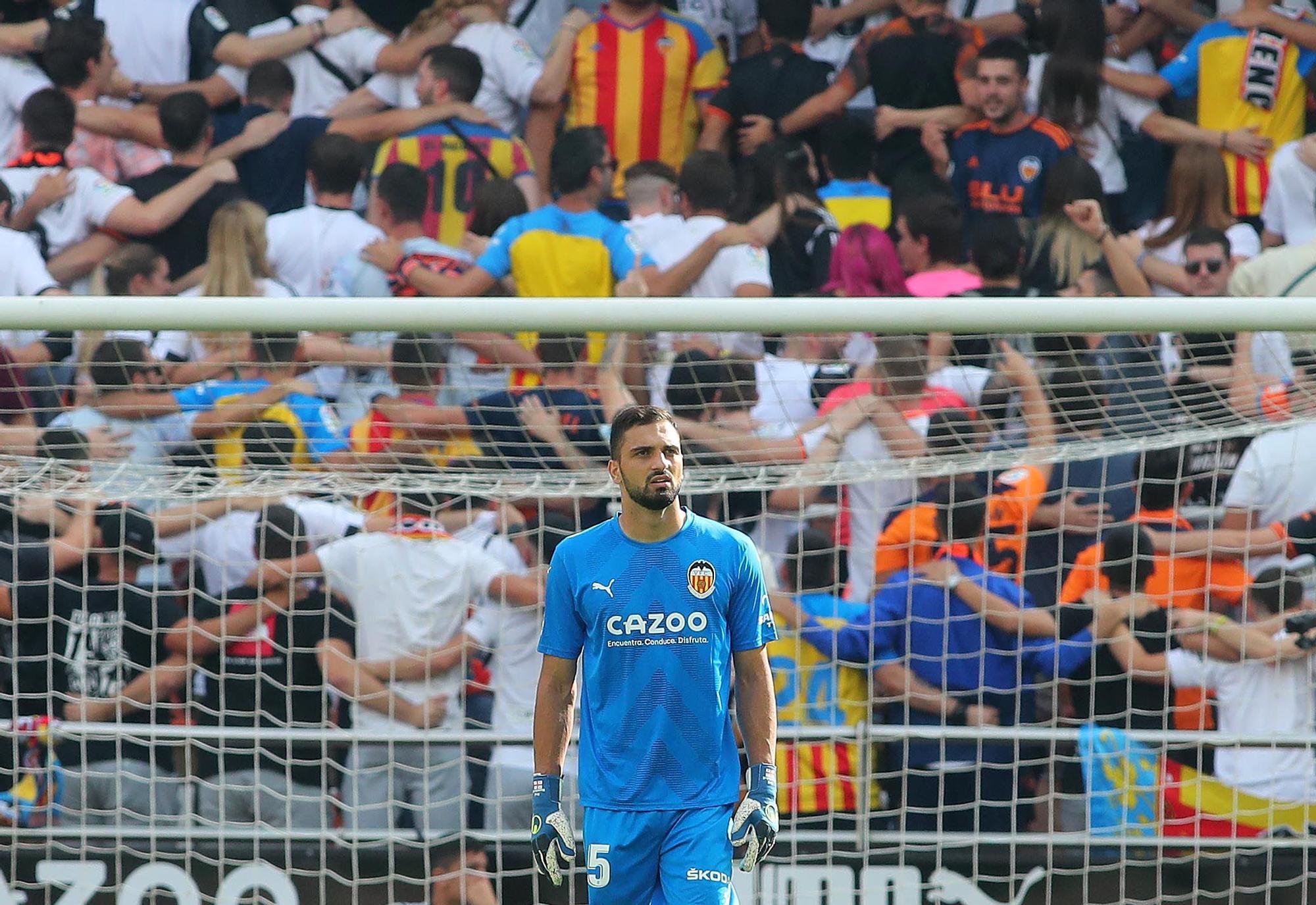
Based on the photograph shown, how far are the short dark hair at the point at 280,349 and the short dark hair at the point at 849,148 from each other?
2509 millimetres

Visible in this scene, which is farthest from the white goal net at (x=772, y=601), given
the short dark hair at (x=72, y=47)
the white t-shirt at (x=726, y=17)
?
the white t-shirt at (x=726, y=17)

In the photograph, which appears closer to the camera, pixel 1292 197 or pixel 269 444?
pixel 269 444

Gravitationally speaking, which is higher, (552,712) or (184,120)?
(184,120)

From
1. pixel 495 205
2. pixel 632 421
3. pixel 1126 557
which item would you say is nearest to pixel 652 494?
pixel 632 421

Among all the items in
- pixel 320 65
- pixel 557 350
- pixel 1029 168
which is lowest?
pixel 557 350

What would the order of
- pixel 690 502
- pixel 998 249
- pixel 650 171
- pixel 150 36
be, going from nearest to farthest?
pixel 690 502 < pixel 998 249 < pixel 650 171 < pixel 150 36

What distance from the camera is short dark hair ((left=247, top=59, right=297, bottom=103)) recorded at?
659 cm

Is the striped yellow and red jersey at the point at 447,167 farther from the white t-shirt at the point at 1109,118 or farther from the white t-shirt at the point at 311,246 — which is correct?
the white t-shirt at the point at 1109,118

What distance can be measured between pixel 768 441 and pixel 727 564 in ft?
5.63

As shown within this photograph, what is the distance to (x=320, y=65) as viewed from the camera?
22.1 feet

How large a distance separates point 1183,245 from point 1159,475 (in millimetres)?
1361

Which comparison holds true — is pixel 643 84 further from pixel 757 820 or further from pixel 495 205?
pixel 757 820

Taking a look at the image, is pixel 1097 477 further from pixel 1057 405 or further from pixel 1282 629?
pixel 1282 629

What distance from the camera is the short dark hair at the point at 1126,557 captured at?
200 inches
